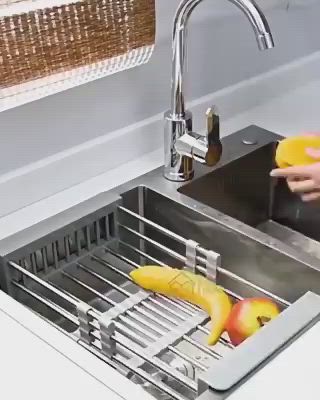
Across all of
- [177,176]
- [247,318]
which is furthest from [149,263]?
[247,318]

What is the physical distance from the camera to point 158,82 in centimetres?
135

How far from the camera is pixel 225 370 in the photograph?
82 centimetres

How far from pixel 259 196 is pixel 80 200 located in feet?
1.23

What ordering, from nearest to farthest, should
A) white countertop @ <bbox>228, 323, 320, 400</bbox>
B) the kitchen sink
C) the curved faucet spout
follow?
white countertop @ <bbox>228, 323, 320, 400</bbox> → the kitchen sink → the curved faucet spout

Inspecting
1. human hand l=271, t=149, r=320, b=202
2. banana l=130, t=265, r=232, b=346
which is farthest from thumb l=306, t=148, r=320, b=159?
banana l=130, t=265, r=232, b=346

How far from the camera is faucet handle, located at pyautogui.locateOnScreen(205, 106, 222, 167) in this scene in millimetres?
1153

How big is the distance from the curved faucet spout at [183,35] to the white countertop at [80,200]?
0.53 feet

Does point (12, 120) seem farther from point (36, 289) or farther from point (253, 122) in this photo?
point (253, 122)

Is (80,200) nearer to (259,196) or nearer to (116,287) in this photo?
(116,287)

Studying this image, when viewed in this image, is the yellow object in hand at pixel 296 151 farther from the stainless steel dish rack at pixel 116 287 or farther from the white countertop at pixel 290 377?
the white countertop at pixel 290 377

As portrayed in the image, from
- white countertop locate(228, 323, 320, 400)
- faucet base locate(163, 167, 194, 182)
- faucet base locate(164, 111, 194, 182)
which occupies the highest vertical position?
faucet base locate(164, 111, 194, 182)

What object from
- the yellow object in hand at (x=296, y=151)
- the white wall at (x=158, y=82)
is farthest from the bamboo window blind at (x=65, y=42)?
the yellow object in hand at (x=296, y=151)

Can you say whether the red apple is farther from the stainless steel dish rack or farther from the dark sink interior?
the dark sink interior

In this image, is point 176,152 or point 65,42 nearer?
point 65,42
